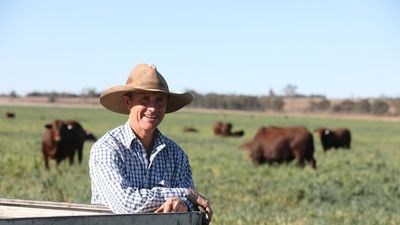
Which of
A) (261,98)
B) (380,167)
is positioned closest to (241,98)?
(261,98)

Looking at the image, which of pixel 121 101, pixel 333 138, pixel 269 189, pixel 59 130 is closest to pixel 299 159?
pixel 59 130

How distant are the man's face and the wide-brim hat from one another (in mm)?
68

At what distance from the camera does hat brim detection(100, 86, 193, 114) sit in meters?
4.91

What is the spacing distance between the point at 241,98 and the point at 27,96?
162 feet

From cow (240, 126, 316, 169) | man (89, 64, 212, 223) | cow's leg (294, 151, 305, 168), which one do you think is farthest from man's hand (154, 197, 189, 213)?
cow (240, 126, 316, 169)

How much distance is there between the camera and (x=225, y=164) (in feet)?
72.5

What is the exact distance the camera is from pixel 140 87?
4.82 meters

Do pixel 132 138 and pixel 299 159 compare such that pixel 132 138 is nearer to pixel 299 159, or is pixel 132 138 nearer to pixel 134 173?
pixel 134 173

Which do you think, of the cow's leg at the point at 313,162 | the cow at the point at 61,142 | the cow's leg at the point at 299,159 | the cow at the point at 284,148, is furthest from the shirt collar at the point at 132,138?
the cow at the point at 284,148

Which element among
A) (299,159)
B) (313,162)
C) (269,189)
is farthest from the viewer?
(299,159)

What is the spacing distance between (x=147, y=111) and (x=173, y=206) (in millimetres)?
723

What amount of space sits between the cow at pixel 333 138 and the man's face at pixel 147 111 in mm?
30428

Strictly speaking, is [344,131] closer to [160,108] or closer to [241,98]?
[160,108]

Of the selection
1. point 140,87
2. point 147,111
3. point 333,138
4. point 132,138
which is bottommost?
point 333,138
